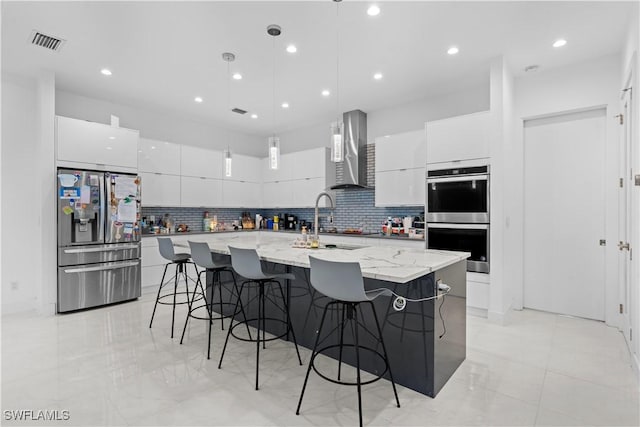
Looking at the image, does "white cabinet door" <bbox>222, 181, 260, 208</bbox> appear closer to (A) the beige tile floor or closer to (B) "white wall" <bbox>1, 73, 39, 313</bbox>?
(B) "white wall" <bbox>1, 73, 39, 313</bbox>

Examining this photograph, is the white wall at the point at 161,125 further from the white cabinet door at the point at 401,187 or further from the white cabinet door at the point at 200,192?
the white cabinet door at the point at 401,187

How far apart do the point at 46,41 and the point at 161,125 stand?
90.2 inches

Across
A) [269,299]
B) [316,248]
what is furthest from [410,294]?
[269,299]

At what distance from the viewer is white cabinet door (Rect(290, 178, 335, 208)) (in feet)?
18.8

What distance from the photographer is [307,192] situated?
5.90 m

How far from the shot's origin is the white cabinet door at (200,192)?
5.46 meters

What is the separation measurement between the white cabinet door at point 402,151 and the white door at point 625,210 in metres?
1.95

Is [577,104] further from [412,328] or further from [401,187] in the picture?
[412,328]

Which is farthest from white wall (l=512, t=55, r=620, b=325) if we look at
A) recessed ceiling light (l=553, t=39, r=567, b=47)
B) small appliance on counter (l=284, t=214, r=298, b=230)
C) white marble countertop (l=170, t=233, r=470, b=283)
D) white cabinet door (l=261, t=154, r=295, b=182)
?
small appliance on counter (l=284, t=214, r=298, b=230)

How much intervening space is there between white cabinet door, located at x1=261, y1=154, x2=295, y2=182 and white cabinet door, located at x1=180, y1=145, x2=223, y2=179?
0.98 meters

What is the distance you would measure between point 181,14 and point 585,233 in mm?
4730

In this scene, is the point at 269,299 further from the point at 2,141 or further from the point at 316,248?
the point at 2,141

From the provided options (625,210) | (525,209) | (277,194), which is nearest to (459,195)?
(525,209)

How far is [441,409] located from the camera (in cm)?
202
